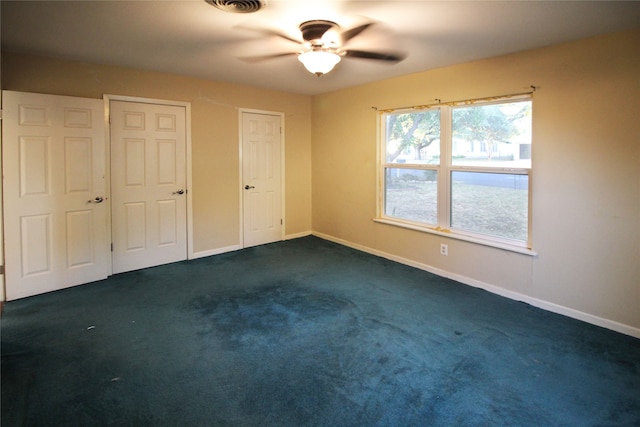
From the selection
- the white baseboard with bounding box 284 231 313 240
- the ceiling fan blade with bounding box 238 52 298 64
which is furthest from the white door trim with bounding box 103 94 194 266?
the white baseboard with bounding box 284 231 313 240

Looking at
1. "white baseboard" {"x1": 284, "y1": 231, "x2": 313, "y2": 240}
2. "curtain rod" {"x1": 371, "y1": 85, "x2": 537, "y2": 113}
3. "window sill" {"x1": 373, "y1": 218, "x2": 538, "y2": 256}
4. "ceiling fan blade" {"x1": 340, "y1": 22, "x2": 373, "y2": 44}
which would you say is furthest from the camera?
"white baseboard" {"x1": 284, "y1": 231, "x2": 313, "y2": 240}

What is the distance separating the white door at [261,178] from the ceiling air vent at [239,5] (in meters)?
2.82

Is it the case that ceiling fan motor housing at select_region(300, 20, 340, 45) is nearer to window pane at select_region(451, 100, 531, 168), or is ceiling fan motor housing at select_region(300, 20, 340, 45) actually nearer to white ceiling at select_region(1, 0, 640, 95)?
white ceiling at select_region(1, 0, 640, 95)

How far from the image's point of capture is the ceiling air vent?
237cm

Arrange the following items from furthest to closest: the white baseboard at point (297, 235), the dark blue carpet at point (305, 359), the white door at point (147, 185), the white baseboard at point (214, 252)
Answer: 1. the white baseboard at point (297, 235)
2. the white baseboard at point (214, 252)
3. the white door at point (147, 185)
4. the dark blue carpet at point (305, 359)

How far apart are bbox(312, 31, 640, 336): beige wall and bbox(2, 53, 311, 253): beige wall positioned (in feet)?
7.69

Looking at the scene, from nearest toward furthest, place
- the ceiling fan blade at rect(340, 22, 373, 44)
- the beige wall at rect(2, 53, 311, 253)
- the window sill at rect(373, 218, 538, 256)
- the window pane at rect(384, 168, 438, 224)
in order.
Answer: the ceiling fan blade at rect(340, 22, 373, 44)
the window sill at rect(373, 218, 538, 256)
the beige wall at rect(2, 53, 311, 253)
the window pane at rect(384, 168, 438, 224)

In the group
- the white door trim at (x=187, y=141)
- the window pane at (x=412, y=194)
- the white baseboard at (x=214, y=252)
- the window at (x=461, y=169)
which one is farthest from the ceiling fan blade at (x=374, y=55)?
the white baseboard at (x=214, y=252)

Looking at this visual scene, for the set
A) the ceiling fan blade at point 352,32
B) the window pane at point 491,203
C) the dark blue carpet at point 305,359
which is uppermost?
the ceiling fan blade at point 352,32

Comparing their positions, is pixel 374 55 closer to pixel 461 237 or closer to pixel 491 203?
pixel 491 203

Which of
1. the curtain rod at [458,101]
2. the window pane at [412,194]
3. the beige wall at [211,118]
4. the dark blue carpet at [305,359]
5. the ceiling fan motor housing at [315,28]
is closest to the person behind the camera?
the dark blue carpet at [305,359]

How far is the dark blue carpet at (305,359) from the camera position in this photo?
2002 millimetres

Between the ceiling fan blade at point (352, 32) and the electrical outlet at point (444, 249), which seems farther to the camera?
the electrical outlet at point (444, 249)

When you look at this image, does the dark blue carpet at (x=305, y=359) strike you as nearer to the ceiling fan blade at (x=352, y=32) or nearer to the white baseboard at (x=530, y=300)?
the white baseboard at (x=530, y=300)
